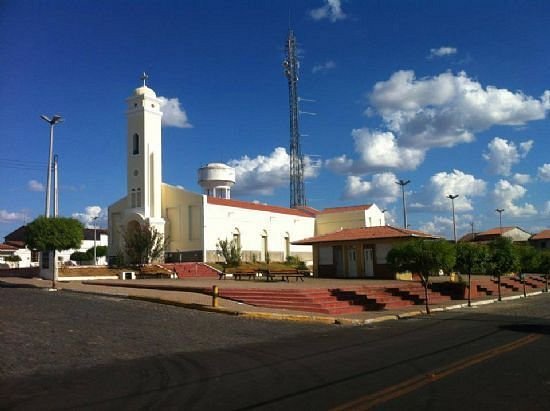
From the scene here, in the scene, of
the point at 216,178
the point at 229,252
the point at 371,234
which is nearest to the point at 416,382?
the point at 371,234

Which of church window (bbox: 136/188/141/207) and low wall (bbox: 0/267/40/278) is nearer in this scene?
low wall (bbox: 0/267/40/278)

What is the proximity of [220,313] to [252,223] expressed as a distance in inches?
1635

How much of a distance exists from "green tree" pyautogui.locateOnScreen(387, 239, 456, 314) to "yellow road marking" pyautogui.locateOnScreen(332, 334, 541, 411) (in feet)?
33.9

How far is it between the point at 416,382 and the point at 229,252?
45986mm

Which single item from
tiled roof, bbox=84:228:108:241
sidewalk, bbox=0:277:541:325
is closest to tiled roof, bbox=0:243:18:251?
tiled roof, bbox=84:228:108:241

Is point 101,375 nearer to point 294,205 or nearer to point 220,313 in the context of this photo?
point 220,313

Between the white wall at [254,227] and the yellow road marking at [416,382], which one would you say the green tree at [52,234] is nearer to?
the yellow road marking at [416,382]

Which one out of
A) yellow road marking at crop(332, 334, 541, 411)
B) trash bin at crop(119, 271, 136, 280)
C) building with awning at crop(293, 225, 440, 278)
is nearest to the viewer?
yellow road marking at crop(332, 334, 541, 411)

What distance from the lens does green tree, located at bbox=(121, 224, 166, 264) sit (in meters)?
49.5

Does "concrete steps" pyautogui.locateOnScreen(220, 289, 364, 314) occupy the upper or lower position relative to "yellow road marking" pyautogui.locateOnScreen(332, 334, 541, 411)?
upper

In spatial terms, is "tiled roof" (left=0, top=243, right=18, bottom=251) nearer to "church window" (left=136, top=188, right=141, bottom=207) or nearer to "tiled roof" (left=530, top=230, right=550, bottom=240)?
"church window" (left=136, top=188, right=141, bottom=207)

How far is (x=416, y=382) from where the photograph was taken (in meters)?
8.48

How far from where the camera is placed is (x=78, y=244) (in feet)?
98.5

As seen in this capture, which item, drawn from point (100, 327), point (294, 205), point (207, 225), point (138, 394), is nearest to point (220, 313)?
point (100, 327)
